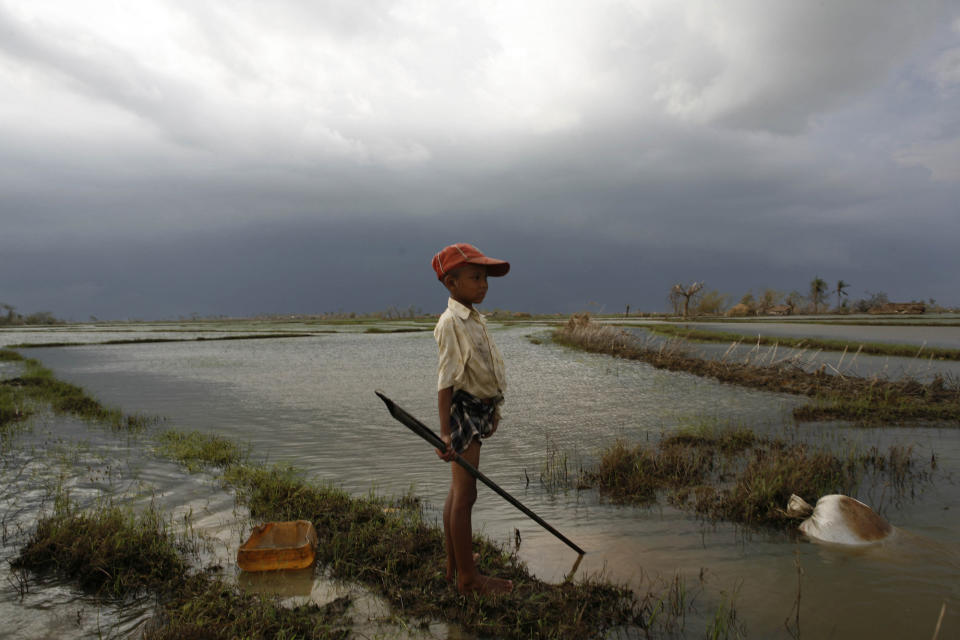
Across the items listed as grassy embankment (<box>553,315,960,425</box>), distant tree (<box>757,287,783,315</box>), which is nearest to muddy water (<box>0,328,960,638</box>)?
grassy embankment (<box>553,315,960,425</box>)

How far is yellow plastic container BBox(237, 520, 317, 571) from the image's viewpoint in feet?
11.6

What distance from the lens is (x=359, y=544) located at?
3.85 metres

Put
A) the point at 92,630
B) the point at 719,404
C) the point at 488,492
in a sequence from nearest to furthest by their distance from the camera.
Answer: the point at 92,630
the point at 488,492
the point at 719,404

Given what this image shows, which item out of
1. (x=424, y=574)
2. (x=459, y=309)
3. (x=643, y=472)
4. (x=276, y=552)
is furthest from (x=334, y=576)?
(x=643, y=472)

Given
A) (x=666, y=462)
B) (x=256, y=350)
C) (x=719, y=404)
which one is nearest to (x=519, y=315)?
(x=256, y=350)

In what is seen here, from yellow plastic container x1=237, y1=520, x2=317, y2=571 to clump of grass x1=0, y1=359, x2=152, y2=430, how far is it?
626cm

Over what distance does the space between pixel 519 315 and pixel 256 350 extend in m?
51.6

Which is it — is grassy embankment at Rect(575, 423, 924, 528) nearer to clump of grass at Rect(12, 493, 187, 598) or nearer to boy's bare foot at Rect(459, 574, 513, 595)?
boy's bare foot at Rect(459, 574, 513, 595)

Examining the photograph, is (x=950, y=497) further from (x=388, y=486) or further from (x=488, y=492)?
(x=388, y=486)

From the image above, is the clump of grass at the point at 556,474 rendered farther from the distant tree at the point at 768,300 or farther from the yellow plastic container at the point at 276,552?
the distant tree at the point at 768,300

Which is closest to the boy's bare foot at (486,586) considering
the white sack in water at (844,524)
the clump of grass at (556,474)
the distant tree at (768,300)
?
Result: the clump of grass at (556,474)

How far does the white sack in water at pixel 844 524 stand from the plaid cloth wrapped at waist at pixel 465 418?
3.01 metres

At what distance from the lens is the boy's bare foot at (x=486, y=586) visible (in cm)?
312

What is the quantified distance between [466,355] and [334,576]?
1821mm
